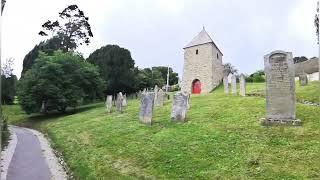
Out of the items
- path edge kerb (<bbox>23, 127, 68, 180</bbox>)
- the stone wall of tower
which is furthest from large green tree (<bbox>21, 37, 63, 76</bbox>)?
path edge kerb (<bbox>23, 127, 68, 180</bbox>)

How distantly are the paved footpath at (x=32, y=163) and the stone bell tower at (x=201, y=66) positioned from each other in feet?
100.0

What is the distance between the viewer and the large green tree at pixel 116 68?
58.2 m

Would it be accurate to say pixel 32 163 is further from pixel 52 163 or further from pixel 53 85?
pixel 53 85

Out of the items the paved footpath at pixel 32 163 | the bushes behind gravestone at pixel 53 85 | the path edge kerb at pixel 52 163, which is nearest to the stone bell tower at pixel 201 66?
the bushes behind gravestone at pixel 53 85

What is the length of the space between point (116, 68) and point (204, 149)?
45212 mm

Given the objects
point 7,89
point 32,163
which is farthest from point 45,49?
point 32,163

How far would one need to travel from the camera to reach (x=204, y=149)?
14.8 m

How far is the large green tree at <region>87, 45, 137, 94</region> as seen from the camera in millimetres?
58156

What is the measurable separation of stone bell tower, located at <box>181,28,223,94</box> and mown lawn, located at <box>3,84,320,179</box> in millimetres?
30656

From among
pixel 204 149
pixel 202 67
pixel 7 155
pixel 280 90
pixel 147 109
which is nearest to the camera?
pixel 204 149

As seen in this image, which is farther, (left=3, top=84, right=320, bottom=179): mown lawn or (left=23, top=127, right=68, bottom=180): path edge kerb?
(left=23, top=127, right=68, bottom=180): path edge kerb

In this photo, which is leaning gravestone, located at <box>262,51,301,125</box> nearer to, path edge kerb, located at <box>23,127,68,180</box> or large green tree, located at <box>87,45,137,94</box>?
path edge kerb, located at <box>23,127,68,180</box>

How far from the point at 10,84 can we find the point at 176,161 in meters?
56.4

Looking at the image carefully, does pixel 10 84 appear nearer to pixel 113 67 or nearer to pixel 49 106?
pixel 113 67
